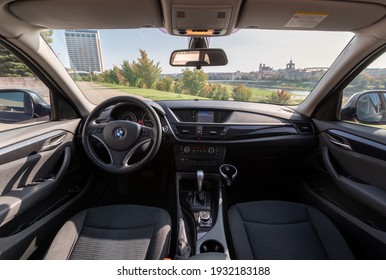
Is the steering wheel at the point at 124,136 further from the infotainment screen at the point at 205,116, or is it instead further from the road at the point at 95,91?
the infotainment screen at the point at 205,116

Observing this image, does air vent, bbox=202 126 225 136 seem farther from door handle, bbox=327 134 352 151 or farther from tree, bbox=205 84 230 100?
door handle, bbox=327 134 352 151

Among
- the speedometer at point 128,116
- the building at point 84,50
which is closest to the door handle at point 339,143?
the speedometer at point 128,116

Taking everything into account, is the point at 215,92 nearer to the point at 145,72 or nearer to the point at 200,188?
the point at 145,72

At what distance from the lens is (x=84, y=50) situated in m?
2.33

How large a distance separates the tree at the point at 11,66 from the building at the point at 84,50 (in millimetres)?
402

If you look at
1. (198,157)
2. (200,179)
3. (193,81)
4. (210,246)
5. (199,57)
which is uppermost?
(199,57)

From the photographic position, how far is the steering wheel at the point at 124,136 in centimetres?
193

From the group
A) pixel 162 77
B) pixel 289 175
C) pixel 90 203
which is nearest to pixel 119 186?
pixel 90 203

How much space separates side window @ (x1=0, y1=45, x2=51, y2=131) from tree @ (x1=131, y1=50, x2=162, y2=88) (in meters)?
0.85

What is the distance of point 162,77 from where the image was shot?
234 centimetres

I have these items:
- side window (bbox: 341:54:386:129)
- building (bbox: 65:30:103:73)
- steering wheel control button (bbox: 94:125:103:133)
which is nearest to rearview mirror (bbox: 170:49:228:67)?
building (bbox: 65:30:103:73)

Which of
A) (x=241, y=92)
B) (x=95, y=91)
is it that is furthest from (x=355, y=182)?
(x=95, y=91)

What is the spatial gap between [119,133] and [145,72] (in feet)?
2.70

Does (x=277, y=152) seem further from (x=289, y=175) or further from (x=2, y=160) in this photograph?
(x=2, y=160)
